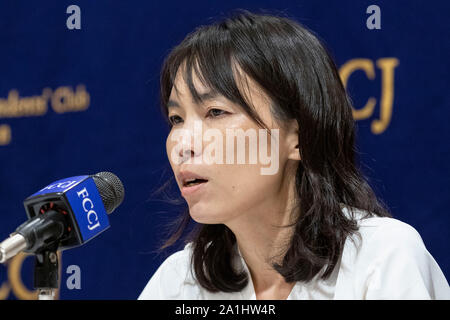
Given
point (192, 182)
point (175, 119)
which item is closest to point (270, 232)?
point (192, 182)

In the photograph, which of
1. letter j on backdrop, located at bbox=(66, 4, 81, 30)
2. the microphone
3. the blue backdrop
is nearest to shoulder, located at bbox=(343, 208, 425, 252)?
the microphone

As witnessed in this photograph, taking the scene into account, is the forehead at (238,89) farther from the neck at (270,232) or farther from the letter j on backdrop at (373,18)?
the letter j on backdrop at (373,18)

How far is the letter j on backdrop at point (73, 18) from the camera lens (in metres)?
2.53

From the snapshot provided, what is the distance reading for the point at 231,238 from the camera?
189cm

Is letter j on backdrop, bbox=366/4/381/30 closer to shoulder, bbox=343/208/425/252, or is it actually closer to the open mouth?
shoulder, bbox=343/208/425/252

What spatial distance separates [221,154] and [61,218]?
0.48 meters

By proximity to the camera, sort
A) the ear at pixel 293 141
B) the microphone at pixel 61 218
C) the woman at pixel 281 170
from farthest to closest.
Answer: the ear at pixel 293 141
the woman at pixel 281 170
the microphone at pixel 61 218

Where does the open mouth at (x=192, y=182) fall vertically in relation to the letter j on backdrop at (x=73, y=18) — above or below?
below

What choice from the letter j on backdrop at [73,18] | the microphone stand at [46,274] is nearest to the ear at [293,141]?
the microphone stand at [46,274]

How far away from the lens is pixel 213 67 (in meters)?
1.62

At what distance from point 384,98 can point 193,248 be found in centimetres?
85

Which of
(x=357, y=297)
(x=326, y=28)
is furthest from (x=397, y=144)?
(x=357, y=297)

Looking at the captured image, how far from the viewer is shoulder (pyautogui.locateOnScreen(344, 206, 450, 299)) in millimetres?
1440

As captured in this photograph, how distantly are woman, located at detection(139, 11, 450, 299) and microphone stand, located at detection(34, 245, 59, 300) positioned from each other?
0.46m
